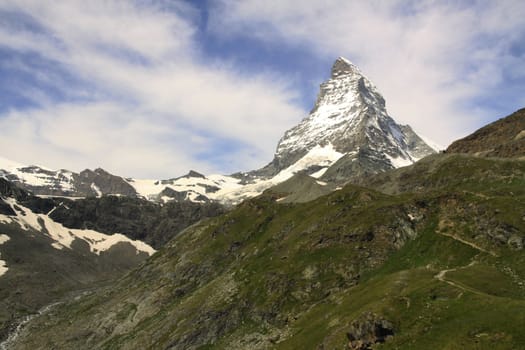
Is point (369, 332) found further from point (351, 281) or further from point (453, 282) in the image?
point (351, 281)

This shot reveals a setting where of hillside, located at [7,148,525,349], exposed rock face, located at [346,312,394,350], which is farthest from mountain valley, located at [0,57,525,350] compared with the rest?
hillside, located at [7,148,525,349]

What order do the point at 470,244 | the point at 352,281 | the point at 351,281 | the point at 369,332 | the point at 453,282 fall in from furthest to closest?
the point at 351,281
the point at 352,281
the point at 470,244
the point at 453,282
the point at 369,332

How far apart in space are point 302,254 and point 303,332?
4135 centimetres

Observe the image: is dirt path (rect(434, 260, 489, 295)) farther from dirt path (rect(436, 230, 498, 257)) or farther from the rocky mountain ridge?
dirt path (rect(436, 230, 498, 257))

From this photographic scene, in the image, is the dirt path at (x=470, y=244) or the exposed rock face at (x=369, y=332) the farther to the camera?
the dirt path at (x=470, y=244)

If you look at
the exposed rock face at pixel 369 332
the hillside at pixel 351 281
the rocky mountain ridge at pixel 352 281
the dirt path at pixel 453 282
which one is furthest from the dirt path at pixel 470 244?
the exposed rock face at pixel 369 332

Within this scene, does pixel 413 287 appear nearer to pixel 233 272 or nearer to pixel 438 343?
pixel 438 343

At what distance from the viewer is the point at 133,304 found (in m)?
185

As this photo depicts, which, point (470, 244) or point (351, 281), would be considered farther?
point (351, 281)

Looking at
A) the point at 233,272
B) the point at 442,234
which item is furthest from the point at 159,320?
the point at 442,234

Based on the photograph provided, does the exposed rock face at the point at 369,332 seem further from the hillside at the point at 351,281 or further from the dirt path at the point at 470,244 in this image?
the dirt path at the point at 470,244

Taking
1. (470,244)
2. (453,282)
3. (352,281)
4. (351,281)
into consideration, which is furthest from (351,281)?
(453,282)

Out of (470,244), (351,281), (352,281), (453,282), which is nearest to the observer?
(453,282)

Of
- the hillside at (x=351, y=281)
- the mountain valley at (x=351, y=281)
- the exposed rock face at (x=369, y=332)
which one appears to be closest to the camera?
the exposed rock face at (x=369, y=332)
